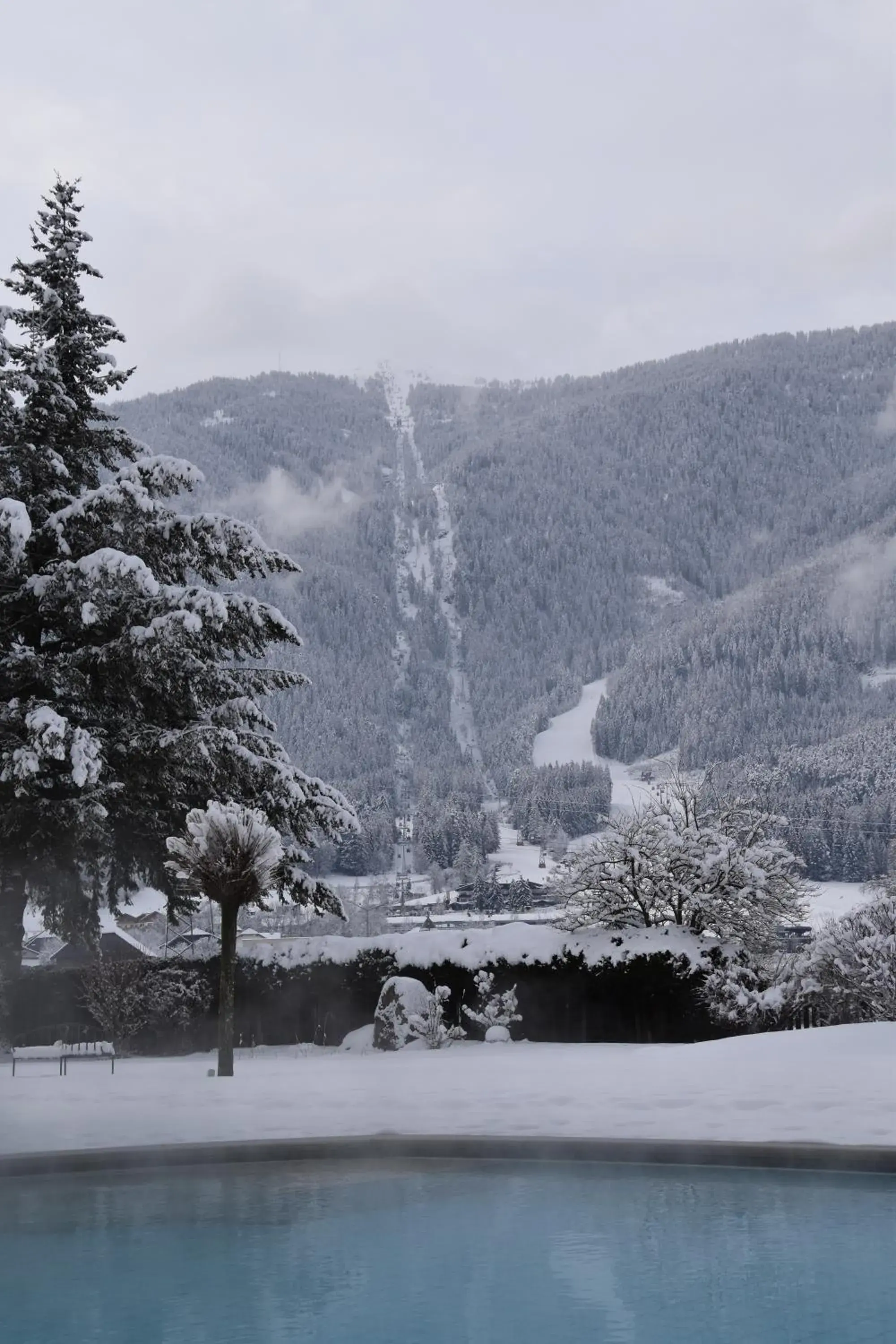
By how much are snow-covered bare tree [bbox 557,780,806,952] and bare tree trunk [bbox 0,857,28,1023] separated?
29.4ft

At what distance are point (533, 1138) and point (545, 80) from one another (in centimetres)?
1196

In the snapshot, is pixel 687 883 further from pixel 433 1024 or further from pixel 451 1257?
pixel 451 1257

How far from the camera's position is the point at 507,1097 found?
13.2 m

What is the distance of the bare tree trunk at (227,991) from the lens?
1669cm

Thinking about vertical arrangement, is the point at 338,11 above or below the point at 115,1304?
above

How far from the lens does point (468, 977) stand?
21609 millimetres

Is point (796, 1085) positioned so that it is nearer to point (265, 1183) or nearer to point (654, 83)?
point (265, 1183)

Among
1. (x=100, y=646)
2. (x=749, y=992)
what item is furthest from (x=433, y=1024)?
(x=100, y=646)

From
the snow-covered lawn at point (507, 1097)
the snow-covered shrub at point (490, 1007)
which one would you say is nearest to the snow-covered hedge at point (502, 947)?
the snow-covered shrub at point (490, 1007)

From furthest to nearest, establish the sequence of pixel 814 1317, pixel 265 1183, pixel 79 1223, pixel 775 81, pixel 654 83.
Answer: pixel 775 81
pixel 654 83
pixel 265 1183
pixel 79 1223
pixel 814 1317

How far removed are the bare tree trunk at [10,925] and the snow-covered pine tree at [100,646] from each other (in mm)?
35

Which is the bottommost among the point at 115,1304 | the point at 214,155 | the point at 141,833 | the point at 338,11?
the point at 115,1304

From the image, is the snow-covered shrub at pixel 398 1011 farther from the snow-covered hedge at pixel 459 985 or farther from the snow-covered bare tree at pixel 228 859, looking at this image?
the snow-covered bare tree at pixel 228 859

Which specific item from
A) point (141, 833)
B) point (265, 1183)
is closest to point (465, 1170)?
point (265, 1183)
